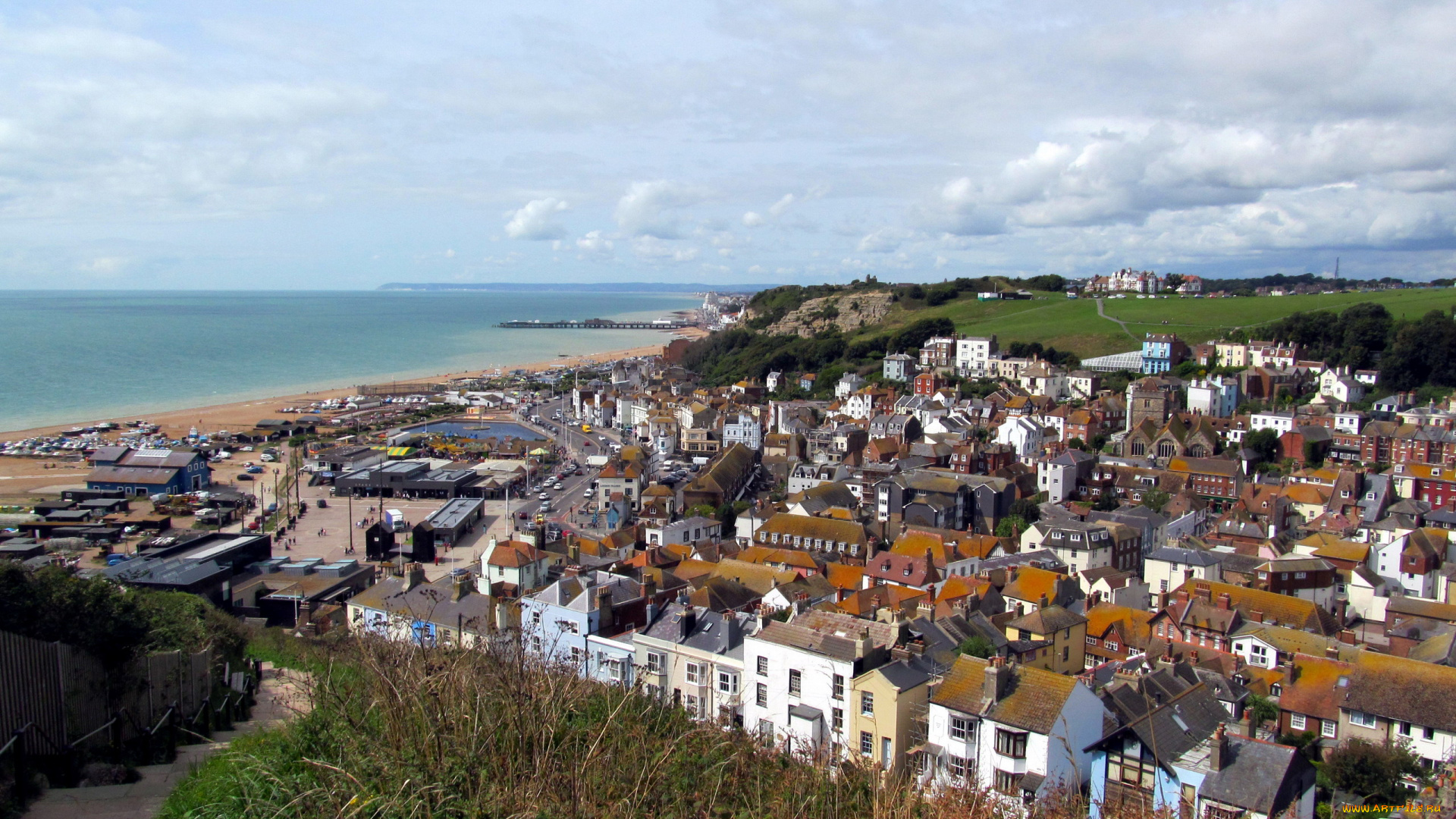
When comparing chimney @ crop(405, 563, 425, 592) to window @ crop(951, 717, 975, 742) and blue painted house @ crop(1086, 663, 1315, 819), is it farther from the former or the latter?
blue painted house @ crop(1086, 663, 1315, 819)

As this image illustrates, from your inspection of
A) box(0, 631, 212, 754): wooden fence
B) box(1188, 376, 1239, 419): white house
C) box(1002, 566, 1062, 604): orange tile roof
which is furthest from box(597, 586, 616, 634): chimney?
box(1188, 376, 1239, 419): white house

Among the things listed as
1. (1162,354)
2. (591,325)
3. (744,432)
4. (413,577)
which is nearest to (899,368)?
(1162,354)

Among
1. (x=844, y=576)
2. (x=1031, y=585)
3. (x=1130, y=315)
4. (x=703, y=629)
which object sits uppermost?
(x=1130, y=315)

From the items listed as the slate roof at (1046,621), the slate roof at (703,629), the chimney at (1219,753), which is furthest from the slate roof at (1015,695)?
the slate roof at (1046,621)

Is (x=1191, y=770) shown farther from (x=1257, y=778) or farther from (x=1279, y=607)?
(x=1279, y=607)

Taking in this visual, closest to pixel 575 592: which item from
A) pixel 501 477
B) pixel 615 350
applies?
pixel 501 477

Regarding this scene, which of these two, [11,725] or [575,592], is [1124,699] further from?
[11,725]

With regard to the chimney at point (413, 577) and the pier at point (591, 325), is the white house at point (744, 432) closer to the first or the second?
the chimney at point (413, 577)
